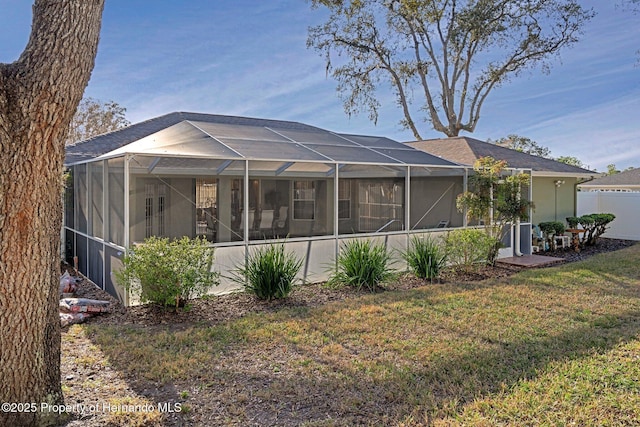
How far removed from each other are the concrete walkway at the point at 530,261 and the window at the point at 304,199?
464 centimetres

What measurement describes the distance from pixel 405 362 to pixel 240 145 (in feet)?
17.3

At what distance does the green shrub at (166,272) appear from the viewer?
601 cm

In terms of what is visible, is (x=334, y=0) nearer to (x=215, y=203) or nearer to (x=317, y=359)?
(x=215, y=203)

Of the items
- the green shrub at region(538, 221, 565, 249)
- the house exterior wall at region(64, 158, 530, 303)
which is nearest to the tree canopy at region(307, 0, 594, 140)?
the green shrub at region(538, 221, 565, 249)

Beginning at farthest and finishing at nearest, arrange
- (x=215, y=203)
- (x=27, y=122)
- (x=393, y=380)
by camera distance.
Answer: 1. (x=215, y=203)
2. (x=393, y=380)
3. (x=27, y=122)

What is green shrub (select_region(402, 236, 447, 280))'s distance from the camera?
887 cm

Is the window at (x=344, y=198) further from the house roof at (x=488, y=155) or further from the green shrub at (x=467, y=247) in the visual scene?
the house roof at (x=488, y=155)

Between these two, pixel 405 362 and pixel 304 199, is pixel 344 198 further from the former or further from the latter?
pixel 405 362

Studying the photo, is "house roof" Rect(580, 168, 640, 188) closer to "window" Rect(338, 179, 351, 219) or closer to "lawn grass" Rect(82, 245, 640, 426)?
"lawn grass" Rect(82, 245, 640, 426)

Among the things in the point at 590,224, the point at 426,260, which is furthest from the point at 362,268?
the point at 590,224

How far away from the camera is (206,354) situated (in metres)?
4.84

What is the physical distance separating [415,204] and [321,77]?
505 inches

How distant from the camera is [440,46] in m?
21.0

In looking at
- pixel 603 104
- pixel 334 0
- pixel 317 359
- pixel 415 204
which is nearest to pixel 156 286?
pixel 317 359
